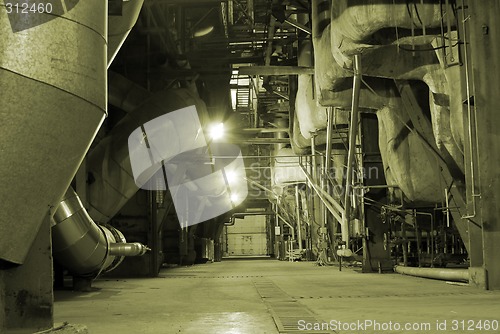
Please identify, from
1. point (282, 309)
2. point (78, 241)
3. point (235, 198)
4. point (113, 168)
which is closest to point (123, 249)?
point (78, 241)

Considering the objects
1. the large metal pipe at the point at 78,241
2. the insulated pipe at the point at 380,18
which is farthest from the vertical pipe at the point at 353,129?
the large metal pipe at the point at 78,241

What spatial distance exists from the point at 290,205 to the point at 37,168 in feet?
73.2

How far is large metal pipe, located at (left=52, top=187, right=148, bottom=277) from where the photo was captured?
6172 mm

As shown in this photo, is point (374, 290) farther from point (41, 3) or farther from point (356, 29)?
point (41, 3)

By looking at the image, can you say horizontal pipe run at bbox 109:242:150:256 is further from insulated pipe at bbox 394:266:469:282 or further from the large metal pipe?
insulated pipe at bbox 394:266:469:282

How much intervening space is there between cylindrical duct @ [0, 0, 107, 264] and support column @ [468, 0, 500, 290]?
14.0 feet

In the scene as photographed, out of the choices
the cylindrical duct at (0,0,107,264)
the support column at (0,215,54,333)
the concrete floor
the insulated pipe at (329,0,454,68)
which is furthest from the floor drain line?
the insulated pipe at (329,0,454,68)

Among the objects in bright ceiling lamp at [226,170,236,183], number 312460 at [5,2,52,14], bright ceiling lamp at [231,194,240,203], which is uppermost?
bright ceiling lamp at [226,170,236,183]

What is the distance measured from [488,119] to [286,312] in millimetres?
3044

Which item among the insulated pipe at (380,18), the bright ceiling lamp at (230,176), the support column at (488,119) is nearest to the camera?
the support column at (488,119)

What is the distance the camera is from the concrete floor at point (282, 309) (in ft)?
13.0

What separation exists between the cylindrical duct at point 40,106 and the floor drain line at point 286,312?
1557 mm

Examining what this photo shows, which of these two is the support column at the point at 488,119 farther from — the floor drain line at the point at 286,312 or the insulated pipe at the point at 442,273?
the floor drain line at the point at 286,312

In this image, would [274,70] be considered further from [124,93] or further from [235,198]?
[235,198]
